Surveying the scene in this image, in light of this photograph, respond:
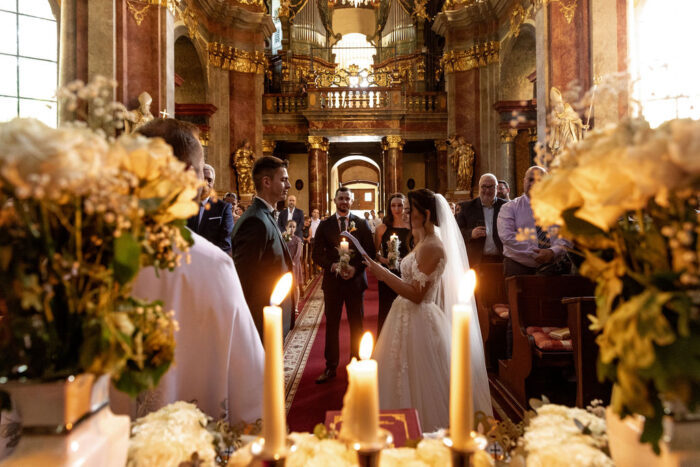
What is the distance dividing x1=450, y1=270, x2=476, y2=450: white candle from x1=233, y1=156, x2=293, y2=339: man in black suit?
2.56 meters

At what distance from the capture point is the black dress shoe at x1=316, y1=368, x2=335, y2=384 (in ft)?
14.9

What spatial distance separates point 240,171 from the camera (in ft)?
46.6

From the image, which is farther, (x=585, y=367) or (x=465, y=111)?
(x=465, y=111)

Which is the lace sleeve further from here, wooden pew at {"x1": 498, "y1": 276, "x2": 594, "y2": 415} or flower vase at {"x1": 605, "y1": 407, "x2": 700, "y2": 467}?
flower vase at {"x1": 605, "y1": 407, "x2": 700, "y2": 467}

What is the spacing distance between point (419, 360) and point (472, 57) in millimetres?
13340

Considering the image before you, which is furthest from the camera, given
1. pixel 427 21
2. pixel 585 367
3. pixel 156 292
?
pixel 427 21

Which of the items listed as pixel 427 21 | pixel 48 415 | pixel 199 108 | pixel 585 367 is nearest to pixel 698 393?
pixel 48 415

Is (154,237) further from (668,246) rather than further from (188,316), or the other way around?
(668,246)

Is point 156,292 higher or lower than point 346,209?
lower

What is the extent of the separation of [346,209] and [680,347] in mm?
4459

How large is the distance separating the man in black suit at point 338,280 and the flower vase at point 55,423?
3.84 m

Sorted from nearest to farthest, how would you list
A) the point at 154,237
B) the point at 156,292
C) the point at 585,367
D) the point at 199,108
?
the point at 154,237 < the point at 156,292 < the point at 585,367 < the point at 199,108

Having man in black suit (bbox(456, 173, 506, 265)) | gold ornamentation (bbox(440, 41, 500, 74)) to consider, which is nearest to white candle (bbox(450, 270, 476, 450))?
man in black suit (bbox(456, 173, 506, 265))

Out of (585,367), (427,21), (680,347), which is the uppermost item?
(427,21)
